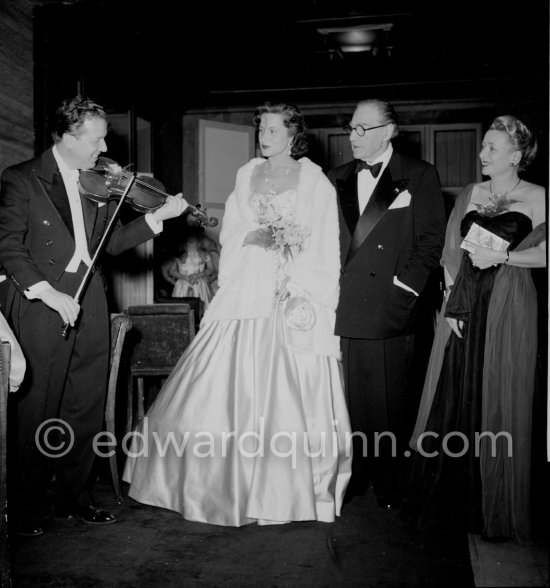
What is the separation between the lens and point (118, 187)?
308 centimetres

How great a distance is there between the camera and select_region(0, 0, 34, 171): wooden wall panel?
149 inches

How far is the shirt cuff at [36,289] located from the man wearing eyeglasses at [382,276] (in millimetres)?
1334

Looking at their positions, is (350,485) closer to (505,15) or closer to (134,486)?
(134,486)

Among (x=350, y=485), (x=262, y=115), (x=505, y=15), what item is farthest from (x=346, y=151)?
(x=350, y=485)

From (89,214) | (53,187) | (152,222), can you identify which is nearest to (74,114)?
(53,187)

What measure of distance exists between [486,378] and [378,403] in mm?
652

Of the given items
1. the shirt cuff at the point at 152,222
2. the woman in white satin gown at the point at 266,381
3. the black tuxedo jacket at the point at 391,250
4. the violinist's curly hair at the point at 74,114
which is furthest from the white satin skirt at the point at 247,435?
the violinist's curly hair at the point at 74,114

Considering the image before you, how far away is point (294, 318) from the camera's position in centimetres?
315

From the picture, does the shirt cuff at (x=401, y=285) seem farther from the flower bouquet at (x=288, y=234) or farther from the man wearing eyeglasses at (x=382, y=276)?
the flower bouquet at (x=288, y=234)

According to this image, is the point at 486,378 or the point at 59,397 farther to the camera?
the point at 59,397

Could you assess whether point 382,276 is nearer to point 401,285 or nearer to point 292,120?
point 401,285

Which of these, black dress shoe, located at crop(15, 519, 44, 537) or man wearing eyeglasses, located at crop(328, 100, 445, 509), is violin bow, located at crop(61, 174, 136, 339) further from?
man wearing eyeglasses, located at crop(328, 100, 445, 509)

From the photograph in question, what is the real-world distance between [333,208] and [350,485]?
1.36m

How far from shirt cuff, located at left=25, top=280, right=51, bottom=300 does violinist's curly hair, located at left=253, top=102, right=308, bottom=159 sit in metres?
1.29
